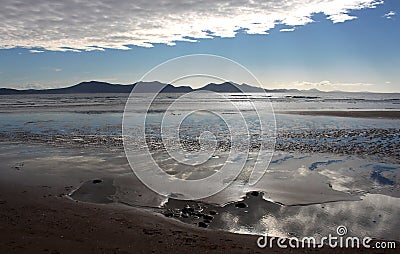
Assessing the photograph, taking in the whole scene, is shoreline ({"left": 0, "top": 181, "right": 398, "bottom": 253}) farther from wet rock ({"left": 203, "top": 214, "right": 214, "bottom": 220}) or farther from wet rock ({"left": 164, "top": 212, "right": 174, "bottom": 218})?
wet rock ({"left": 203, "top": 214, "right": 214, "bottom": 220})

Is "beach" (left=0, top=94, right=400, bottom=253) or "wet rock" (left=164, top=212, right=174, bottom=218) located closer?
"beach" (left=0, top=94, right=400, bottom=253)

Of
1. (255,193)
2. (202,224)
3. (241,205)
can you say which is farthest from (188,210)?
(255,193)

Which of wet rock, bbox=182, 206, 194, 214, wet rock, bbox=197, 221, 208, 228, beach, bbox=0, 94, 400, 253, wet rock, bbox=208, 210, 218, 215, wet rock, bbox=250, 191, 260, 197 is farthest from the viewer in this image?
wet rock, bbox=250, 191, 260, 197

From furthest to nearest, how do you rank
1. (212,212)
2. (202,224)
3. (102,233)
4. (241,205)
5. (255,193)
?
1. (255,193)
2. (241,205)
3. (212,212)
4. (202,224)
5. (102,233)

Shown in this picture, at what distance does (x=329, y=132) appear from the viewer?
96.3ft

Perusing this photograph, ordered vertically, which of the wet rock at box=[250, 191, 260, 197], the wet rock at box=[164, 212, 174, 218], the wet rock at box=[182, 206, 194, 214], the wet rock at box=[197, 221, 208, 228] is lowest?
the wet rock at box=[197, 221, 208, 228]

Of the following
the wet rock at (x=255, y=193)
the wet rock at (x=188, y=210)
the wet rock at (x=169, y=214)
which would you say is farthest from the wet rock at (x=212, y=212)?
the wet rock at (x=255, y=193)

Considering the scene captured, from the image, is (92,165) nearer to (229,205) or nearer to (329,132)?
(229,205)

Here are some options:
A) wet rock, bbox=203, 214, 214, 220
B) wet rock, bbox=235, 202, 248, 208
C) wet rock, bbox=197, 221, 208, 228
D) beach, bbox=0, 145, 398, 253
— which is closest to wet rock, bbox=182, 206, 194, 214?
wet rock, bbox=203, 214, 214, 220

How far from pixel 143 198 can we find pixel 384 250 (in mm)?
7476

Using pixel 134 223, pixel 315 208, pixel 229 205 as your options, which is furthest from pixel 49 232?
pixel 315 208

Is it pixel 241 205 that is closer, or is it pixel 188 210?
pixel 188 210

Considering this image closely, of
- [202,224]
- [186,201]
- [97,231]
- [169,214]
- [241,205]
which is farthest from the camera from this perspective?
[186,201]

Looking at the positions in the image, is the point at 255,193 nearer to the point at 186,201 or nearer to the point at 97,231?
the point at 186,201
